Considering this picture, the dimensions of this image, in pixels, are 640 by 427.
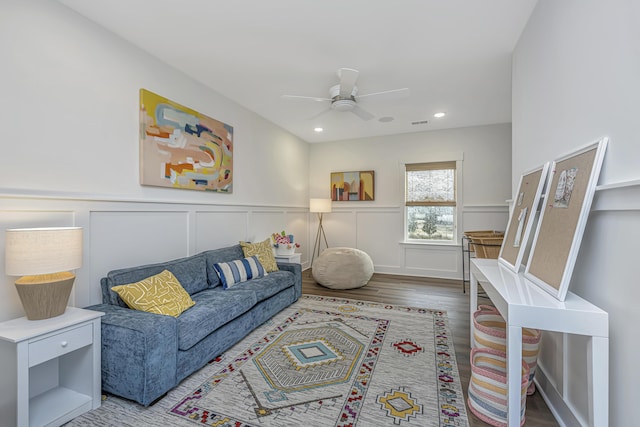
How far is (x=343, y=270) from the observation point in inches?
172

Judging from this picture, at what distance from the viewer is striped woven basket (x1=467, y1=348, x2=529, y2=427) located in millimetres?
1626

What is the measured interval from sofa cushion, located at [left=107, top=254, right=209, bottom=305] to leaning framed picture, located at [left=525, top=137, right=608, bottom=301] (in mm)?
2641

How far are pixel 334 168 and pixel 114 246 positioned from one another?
422 cm

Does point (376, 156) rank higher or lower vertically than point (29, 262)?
higher

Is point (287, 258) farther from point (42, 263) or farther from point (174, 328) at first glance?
point (42, 263)

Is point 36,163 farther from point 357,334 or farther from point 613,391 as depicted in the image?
point 613,391

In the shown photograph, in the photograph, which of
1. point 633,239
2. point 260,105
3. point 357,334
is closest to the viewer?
point 633,239

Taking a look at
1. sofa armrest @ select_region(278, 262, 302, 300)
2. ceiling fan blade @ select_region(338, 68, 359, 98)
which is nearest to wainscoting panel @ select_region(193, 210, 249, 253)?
sofa armrest @ select_region(278, 262, 302, 300)

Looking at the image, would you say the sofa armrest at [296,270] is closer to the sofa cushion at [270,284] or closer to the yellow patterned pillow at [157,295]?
the sofa cushion at [270,284]

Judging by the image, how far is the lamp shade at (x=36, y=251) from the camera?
1573 millimetres

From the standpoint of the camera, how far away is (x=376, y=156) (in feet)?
18.2

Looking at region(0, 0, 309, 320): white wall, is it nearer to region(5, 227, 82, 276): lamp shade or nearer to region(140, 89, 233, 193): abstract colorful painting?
region(140, 89, 233, 193): abstract colorful painting

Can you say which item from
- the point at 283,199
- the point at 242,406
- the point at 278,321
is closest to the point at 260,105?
the point at 283,199

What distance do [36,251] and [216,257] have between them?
163 cm
